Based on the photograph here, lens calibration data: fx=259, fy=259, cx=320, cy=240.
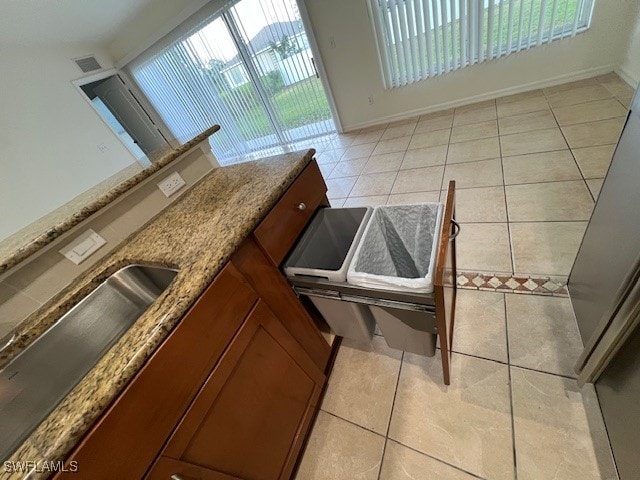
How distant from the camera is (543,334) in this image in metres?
1.07

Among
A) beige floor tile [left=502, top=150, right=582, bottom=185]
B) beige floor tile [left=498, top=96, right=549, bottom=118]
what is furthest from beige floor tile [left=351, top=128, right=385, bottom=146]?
beige floor tile [left=502, top=150, right=582, bottom=185]

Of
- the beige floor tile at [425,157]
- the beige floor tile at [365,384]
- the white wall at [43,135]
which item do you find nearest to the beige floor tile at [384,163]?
the beige floor tile at [425,157]

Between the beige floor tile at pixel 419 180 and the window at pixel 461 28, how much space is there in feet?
5.15

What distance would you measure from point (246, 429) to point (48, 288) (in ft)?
2.52

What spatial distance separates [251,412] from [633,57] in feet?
12.8

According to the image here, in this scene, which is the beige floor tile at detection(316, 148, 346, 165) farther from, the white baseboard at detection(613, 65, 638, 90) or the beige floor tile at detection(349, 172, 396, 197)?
the white baseboard at detection(613, 65, 638, 90)

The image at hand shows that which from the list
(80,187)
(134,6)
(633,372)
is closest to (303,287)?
(633,372)

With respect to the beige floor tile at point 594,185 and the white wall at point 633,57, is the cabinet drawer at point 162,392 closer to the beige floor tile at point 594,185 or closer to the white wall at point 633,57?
the beige floor tile at point 594,185

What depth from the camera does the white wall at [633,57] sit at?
7.06ft

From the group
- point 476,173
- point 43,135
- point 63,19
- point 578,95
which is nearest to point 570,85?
point 578,95

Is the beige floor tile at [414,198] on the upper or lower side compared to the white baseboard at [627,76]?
upper

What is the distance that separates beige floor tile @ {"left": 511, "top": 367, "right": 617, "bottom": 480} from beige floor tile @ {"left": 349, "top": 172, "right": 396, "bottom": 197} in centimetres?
161

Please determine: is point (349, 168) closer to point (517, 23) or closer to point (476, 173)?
point (476, 173)

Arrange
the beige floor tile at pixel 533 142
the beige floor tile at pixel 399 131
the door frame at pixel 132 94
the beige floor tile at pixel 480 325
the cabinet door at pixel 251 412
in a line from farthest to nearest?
the door frame at pixel 132 94, the beige floor tile at pixel 399 131, the beige floor tile at pixel 533 142, the beige floor tile at pixel 480 325, the cabinet door at pixel 251 412
